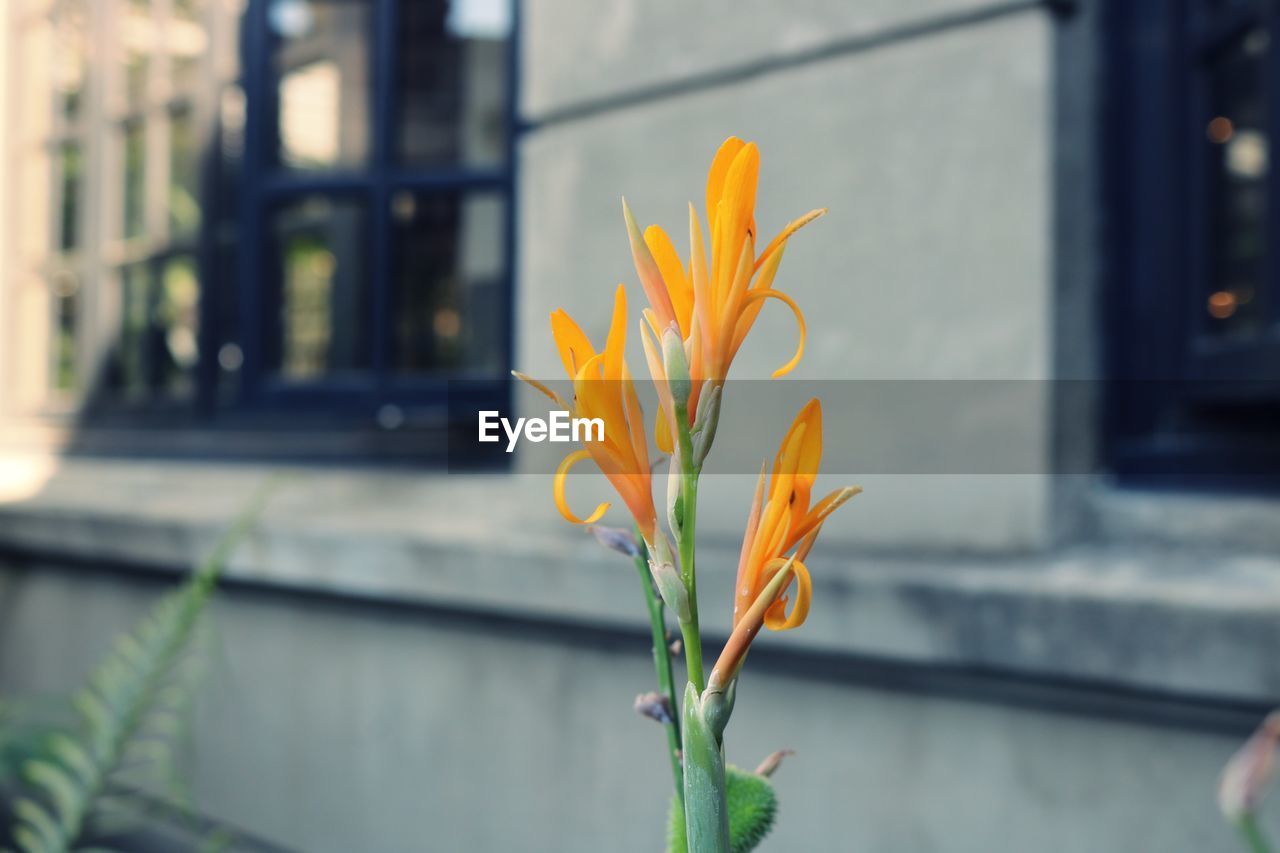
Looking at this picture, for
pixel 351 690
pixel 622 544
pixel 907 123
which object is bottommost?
pixel 351 690

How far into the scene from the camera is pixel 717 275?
0.76ft

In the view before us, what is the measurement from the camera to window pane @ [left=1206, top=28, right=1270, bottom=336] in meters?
1.18

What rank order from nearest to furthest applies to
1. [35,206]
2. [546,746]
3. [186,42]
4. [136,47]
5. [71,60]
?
[546,746] < [186,42] < [136,47] < [71,60] < [35,206]

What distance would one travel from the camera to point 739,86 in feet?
4.63

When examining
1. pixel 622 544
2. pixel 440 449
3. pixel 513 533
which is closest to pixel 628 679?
pixel 513 533

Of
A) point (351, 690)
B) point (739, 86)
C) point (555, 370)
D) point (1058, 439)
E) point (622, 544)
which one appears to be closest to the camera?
point (622, 544)

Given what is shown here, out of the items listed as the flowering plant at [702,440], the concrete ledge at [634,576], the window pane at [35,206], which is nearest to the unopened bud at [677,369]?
the flowering plant at [702,440]

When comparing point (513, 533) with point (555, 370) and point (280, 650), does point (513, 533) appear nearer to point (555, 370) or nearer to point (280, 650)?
point (555, 370)

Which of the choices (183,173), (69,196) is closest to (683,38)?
(183,173)

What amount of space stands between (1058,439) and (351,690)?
3.93 ft

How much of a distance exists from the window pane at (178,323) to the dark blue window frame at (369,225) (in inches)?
12.0

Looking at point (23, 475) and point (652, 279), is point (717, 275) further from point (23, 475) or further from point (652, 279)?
point (23, 475)

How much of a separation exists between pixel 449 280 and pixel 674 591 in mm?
1870

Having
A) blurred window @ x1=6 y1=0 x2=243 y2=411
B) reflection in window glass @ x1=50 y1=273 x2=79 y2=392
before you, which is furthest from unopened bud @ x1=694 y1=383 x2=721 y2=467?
reflection in window glass @ x1=50 y1=273 x2=79 y2=392
